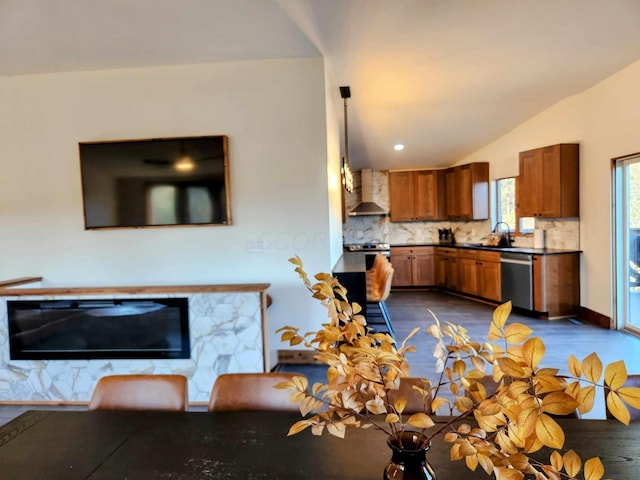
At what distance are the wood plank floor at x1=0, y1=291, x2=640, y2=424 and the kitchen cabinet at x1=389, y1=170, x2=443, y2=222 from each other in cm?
196

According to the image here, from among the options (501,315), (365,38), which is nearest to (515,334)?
(501,315)

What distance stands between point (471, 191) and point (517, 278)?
80.2 inches

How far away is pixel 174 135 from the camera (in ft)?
11.4

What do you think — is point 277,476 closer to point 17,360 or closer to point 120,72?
point 17,360

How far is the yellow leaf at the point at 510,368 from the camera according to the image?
61 cm

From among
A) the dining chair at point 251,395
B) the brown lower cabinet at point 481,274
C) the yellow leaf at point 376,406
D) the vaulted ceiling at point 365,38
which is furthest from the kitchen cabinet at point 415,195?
the yellow leaf at point 376,406

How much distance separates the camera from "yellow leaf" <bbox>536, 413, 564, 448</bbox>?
0.53 metres

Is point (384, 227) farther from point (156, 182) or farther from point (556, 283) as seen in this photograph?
point (156, 182)

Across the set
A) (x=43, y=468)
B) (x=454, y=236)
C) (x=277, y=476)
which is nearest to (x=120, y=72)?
(x=43, y=468)

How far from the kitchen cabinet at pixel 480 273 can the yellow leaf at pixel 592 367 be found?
5489mm

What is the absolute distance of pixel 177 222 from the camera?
3494mm

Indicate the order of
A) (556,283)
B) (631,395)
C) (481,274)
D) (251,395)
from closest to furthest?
(631,395) < (251,395) < (556,283) < (481,274)

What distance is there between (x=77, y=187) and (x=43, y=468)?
10.4 feet

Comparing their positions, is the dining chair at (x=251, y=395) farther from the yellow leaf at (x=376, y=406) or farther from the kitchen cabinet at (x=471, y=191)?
the kitchen cabinet at (x=471, y=191)
